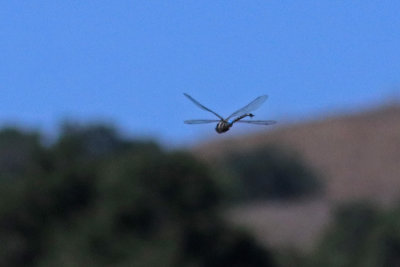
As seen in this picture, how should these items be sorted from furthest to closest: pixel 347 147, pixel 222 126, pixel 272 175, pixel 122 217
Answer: pixel 347 147
pixel 272 175
pixel 122 217
pixel 222 126

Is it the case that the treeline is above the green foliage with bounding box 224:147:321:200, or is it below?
below

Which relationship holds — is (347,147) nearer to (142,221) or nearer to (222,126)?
(142,221)

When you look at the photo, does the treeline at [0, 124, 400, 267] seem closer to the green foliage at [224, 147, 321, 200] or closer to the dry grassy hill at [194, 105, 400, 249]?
the green foliage at [224, 147, 321, 200]

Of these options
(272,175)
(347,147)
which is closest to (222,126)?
(272,175)

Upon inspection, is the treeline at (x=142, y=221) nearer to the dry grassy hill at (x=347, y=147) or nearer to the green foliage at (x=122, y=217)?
the green foliage at (x=122, y=217)

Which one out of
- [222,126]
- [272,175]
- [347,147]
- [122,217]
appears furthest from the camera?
[347,147]

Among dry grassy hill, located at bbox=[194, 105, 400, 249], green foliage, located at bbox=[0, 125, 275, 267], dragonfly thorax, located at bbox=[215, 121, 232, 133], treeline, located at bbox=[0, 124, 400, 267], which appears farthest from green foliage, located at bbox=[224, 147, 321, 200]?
dragonfly thorax, located at bbox=[215, 121, 232, 133]

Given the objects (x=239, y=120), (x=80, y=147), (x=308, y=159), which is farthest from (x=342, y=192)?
(x=239, y=120)
